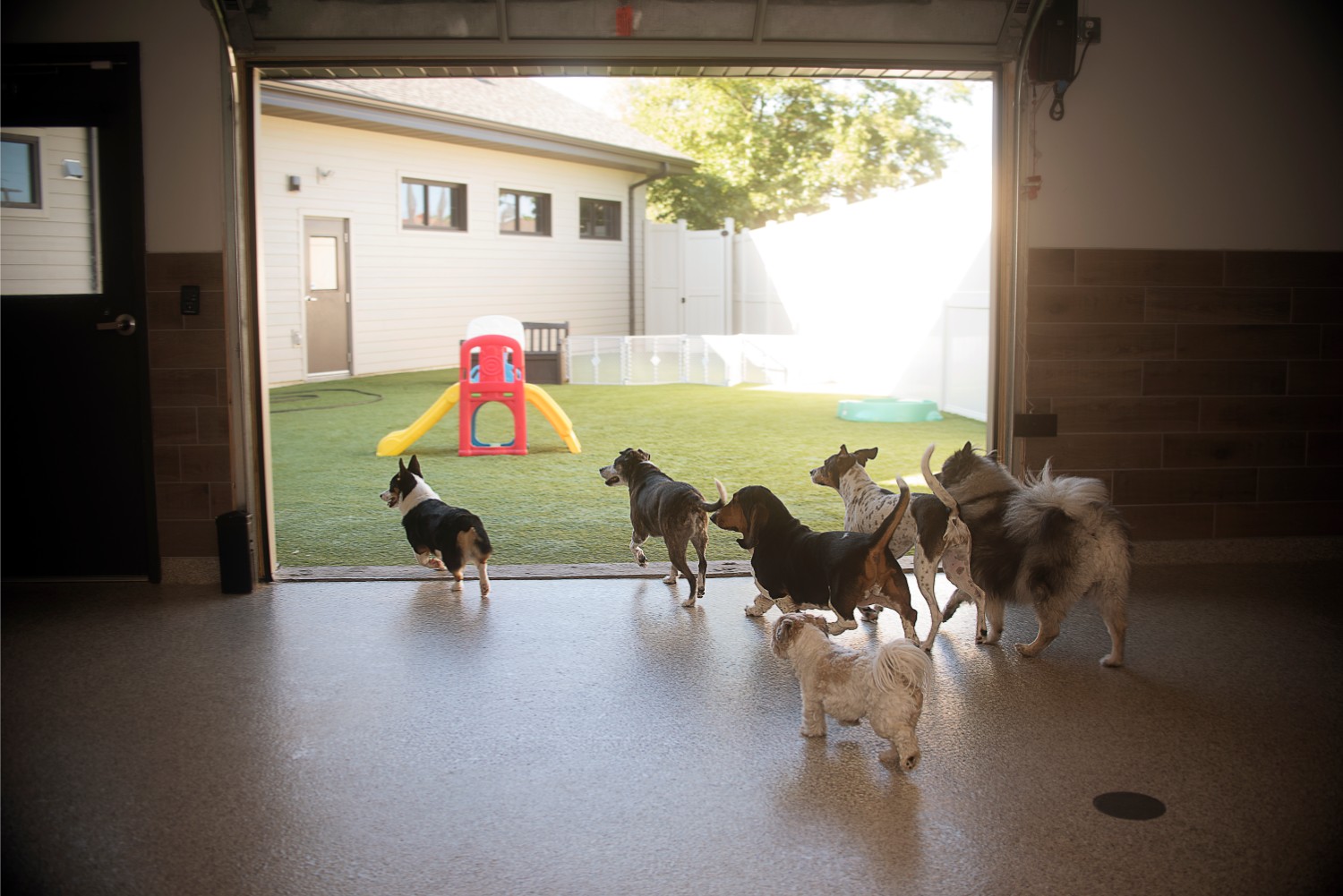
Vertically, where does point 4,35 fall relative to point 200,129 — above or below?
above

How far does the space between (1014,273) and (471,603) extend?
8.93ft

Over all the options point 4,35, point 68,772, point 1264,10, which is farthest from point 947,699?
point 4,35

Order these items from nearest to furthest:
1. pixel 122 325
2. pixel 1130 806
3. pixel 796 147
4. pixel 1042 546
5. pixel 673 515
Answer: pixel 1130 806
pixel 1042 546
pixel 673 515
pixel 122 325
pixel 796 147

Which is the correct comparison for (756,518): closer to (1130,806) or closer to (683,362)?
(1130,806)

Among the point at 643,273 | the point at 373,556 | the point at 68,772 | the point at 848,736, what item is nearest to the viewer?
the point at 68,772

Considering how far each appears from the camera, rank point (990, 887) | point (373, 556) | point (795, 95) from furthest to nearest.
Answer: point (795, 95) → point (373, 556) → point (990, 887)

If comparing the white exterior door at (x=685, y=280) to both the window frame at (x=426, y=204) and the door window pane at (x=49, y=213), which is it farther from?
the door window pane at (x=49, y=213)

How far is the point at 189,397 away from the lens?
5.14 m

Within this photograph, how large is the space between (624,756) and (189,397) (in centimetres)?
288

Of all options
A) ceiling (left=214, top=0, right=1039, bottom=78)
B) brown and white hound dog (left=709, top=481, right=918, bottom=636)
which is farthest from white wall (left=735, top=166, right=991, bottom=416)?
brown and white hound dog (left=709, top=481, right=918, bottom=636)

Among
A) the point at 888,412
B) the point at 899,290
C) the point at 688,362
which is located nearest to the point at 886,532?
the point at 888,412

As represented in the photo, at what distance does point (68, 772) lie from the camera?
318 cm

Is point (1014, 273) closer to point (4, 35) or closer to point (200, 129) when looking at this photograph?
point (200, 129)

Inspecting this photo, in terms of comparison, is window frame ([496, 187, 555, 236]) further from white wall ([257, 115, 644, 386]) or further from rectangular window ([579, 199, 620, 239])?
rectangular window ([579, 199, 620, 239])
